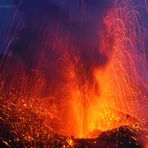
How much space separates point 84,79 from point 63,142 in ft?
42.1

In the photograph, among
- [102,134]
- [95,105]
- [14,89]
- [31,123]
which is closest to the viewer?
[31,123]

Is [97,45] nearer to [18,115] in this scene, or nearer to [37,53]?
[37,53]

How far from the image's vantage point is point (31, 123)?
18.0 meters

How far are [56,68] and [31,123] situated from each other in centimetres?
1162

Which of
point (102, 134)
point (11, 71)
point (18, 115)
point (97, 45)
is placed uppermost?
point (97, 45)

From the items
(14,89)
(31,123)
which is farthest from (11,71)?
(31,123)

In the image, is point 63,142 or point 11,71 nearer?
point 63,142

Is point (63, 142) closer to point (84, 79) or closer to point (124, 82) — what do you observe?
point (84, 79)

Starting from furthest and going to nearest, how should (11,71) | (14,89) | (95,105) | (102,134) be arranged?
(11,71)
(95,105)
(14,89)
(102,134)

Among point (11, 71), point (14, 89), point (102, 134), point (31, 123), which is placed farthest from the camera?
point (11, 71)

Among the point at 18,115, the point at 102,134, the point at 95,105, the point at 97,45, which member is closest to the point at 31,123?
the point at 18,115

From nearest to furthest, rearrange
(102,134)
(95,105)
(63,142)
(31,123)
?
(63,142), (31,123), (102,134), (95,105)

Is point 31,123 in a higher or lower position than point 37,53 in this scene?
lower

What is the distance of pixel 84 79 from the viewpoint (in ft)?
94.6
